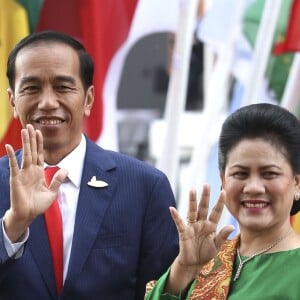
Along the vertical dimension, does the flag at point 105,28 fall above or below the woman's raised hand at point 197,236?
above

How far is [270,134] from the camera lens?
2914mm

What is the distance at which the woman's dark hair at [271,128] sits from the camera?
2906 millimetres

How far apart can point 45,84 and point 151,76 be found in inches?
602

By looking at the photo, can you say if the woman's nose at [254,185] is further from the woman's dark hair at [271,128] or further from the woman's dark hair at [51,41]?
the woman's dark hair at [51,41]

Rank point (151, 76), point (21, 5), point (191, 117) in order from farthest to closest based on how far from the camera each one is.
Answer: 1. point (151, 76)
2. point (191, 117)
3. point (21, 5)

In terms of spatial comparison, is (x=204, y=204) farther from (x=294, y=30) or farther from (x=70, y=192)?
(x=294, y=30)

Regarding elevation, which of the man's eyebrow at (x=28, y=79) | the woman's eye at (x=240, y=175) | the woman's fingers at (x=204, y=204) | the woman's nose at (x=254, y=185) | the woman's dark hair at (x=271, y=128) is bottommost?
the woman's fingers at (x=204, y=204)

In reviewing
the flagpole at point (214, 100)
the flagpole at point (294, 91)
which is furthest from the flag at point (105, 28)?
the flagpole at point (294, 91)

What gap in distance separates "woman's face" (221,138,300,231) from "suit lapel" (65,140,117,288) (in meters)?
0.44

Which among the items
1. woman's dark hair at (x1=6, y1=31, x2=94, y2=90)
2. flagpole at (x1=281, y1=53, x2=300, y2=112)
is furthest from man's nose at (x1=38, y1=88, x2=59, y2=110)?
flagpole at (x1=281, y1=53, x2=300, y2=112)

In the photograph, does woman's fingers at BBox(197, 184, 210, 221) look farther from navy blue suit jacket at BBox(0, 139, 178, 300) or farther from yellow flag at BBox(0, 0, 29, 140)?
yellow flag at BBox(0, 0, 29, 140)

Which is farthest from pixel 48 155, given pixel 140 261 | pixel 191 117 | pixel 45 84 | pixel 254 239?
pixel 191 117

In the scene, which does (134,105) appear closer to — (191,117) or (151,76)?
(151,76)

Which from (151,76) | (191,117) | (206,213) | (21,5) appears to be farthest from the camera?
(151,76)
